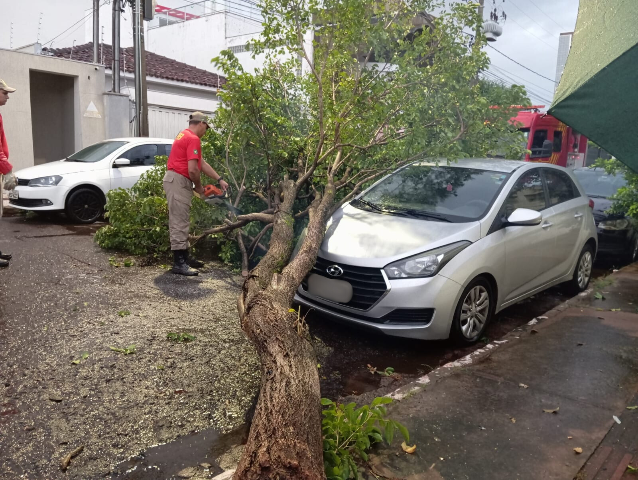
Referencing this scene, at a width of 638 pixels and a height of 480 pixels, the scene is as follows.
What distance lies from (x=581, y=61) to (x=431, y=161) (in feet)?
11.0

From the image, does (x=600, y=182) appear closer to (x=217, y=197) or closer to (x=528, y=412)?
(x=217, y=197)

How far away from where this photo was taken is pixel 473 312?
4980 millimetres

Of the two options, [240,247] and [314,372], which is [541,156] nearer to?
[240,247]

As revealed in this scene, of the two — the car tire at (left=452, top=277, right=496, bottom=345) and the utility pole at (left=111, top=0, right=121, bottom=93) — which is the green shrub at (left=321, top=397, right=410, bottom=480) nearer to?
the car tire at (left=452, top=277, right=496, bottom=345)

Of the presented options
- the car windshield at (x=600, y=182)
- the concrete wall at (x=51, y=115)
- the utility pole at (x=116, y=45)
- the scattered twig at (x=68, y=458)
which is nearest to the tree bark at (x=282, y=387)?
the scattered twig at (x=68, y=458)

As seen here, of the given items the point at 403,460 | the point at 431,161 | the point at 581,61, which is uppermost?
the point at 581,61

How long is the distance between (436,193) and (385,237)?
42.0 inches

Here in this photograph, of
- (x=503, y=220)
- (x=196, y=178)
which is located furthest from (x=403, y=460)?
(x=196, y=178)

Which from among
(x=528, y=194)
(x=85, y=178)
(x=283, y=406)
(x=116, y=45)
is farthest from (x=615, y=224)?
(x=116, y=45)

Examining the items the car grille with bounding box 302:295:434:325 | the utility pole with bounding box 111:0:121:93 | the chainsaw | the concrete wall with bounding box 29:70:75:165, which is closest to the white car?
the chainsaw

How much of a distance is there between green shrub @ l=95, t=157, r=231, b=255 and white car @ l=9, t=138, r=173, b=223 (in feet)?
7.96

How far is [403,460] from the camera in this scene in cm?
311

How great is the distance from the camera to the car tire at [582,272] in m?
6.85

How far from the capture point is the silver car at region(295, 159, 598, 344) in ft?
15.3
